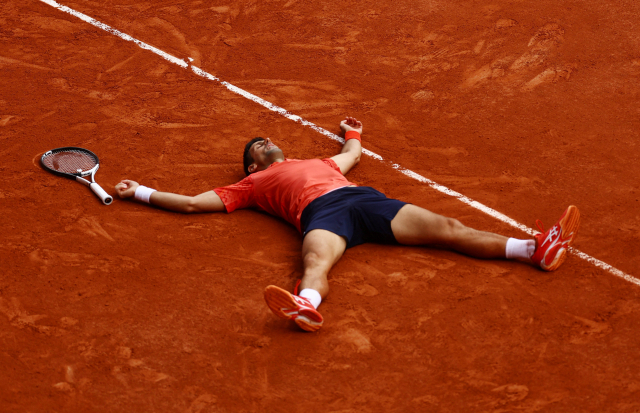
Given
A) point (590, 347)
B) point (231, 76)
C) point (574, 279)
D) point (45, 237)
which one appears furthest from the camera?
point (231, 76)

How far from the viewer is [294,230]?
21.0 feet

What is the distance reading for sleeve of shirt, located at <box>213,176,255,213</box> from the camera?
21.5ft

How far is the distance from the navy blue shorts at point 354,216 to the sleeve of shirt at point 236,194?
770mm

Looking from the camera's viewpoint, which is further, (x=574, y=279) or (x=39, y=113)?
(x=39, y=113)

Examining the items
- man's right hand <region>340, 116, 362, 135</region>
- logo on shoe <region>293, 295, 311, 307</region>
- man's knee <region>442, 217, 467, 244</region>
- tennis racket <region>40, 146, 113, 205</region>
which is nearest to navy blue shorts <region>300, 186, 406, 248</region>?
man's knee <region>442, 217, 467, 244</region>

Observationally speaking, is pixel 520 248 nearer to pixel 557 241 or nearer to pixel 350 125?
pixel 557 241

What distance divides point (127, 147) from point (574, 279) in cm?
504

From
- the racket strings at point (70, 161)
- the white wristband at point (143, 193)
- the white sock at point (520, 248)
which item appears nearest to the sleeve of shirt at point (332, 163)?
the white wristband at point (143, 193)

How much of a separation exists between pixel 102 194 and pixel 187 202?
0.91m

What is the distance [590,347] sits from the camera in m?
4.96

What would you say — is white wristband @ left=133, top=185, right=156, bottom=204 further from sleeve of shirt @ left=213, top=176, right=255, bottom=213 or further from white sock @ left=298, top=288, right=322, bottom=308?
white sock @ left=298, top=288, right=322, bottom=308

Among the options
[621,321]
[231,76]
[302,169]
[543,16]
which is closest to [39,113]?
[231,76]

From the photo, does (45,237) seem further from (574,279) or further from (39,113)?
(574,279)

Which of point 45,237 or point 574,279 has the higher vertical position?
point 574,279
